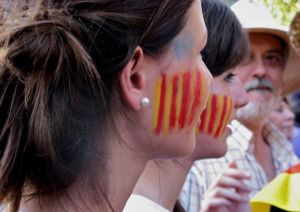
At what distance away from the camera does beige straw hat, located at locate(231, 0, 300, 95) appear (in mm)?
2133

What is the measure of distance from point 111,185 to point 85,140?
0.09 m

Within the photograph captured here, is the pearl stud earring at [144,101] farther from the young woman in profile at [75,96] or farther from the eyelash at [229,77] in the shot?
the eyelash at [229,77]

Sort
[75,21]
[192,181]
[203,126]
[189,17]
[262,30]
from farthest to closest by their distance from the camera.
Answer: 1. [262,30]
2. [192,181]
3. [203,126]
4. [189,17]
5. [75,21]

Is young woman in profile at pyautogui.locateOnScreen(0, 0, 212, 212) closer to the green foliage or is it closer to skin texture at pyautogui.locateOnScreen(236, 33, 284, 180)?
the green foliage

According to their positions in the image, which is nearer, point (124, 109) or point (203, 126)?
point (124, 109)

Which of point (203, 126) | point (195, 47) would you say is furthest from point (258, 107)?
point (195, 47)

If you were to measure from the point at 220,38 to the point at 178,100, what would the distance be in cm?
55

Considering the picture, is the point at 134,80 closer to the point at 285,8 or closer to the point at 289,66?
the point at 285,8

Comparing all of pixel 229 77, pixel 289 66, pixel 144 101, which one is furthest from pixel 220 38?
pixel 289 66

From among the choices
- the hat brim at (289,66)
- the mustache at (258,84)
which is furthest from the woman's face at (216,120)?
the mustache at (258,84)

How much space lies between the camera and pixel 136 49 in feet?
3.01

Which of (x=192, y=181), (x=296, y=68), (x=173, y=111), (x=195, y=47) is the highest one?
(x=195, y=47)

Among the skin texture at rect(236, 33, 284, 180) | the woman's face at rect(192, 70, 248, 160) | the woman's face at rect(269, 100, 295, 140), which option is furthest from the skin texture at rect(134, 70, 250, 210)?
the woman's face at rect(269, 100, 295, 140)

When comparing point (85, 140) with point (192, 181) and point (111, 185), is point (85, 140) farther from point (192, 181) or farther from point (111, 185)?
point (192, 181)
